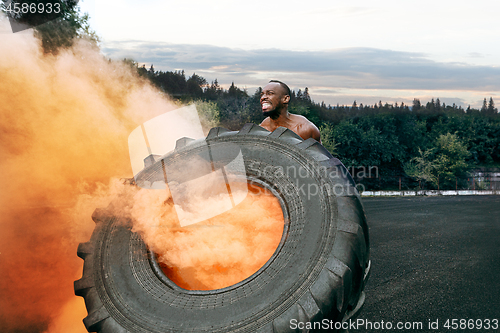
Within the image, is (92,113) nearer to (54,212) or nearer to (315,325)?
(54,212)

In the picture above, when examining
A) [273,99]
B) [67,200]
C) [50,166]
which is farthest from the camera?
[50,166]

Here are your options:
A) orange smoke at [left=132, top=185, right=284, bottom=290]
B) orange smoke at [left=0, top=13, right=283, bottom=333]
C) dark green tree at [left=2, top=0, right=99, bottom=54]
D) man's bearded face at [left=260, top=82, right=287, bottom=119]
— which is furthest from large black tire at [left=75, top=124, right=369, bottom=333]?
dark green tree at [left=2, top=0, right=99, bottom=54]

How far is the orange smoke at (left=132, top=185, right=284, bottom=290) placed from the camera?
2.92m

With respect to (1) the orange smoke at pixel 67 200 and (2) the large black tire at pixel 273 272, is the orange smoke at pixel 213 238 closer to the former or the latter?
(1) the orange smoke at pixel 67 200

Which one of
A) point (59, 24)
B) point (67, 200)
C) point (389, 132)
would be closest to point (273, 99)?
point (67, 200)

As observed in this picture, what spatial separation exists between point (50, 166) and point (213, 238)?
398 cm

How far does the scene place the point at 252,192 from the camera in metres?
3.13

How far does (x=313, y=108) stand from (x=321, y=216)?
29595mm

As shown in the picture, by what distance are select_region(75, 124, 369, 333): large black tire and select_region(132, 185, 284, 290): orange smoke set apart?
0.16m

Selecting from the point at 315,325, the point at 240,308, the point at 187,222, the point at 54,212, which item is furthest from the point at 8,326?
the point at 315,325

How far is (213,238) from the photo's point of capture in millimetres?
3074

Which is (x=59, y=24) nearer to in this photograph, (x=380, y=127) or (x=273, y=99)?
(x=273, y=99)

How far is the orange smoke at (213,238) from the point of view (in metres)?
2.92

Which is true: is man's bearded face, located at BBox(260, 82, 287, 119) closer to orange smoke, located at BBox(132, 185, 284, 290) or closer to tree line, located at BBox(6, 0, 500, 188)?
orange smoke, located at BBox(132, 185, 284, 290)
